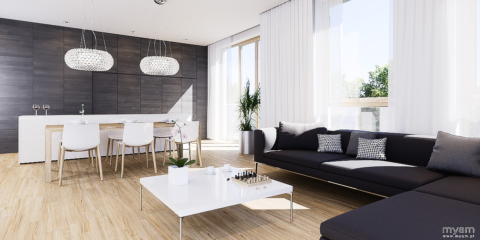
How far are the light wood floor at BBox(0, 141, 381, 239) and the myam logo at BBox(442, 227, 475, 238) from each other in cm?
95

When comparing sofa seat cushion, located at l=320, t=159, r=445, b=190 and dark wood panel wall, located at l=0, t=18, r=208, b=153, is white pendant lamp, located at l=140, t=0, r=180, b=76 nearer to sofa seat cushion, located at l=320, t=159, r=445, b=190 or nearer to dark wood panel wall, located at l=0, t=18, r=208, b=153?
dark wood panel wall, located at l=0, t=18, r=208, b=153

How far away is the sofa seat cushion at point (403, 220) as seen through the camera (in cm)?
135

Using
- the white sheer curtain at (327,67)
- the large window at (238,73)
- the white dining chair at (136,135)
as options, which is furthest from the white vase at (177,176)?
the large window at (238,73)

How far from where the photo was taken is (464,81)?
299 cm

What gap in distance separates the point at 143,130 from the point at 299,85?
2676 millimetres

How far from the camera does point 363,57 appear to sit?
4164 millimetres

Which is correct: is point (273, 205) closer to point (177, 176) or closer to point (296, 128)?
point (177, 176)

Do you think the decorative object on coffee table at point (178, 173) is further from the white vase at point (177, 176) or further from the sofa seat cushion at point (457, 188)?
the sofa seat cushion at point (457, 188)

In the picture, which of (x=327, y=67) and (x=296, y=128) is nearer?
(x=296, y=128)

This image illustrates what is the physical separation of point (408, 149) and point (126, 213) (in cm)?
295

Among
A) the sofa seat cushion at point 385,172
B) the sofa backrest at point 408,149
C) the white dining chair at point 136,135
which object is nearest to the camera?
the sofa seat cushion at point 385,172

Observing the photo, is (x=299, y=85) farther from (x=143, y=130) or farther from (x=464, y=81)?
(x=143, y=130)

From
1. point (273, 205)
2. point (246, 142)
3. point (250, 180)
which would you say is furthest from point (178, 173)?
point (246, 142)

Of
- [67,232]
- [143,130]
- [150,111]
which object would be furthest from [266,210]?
[150,111]
